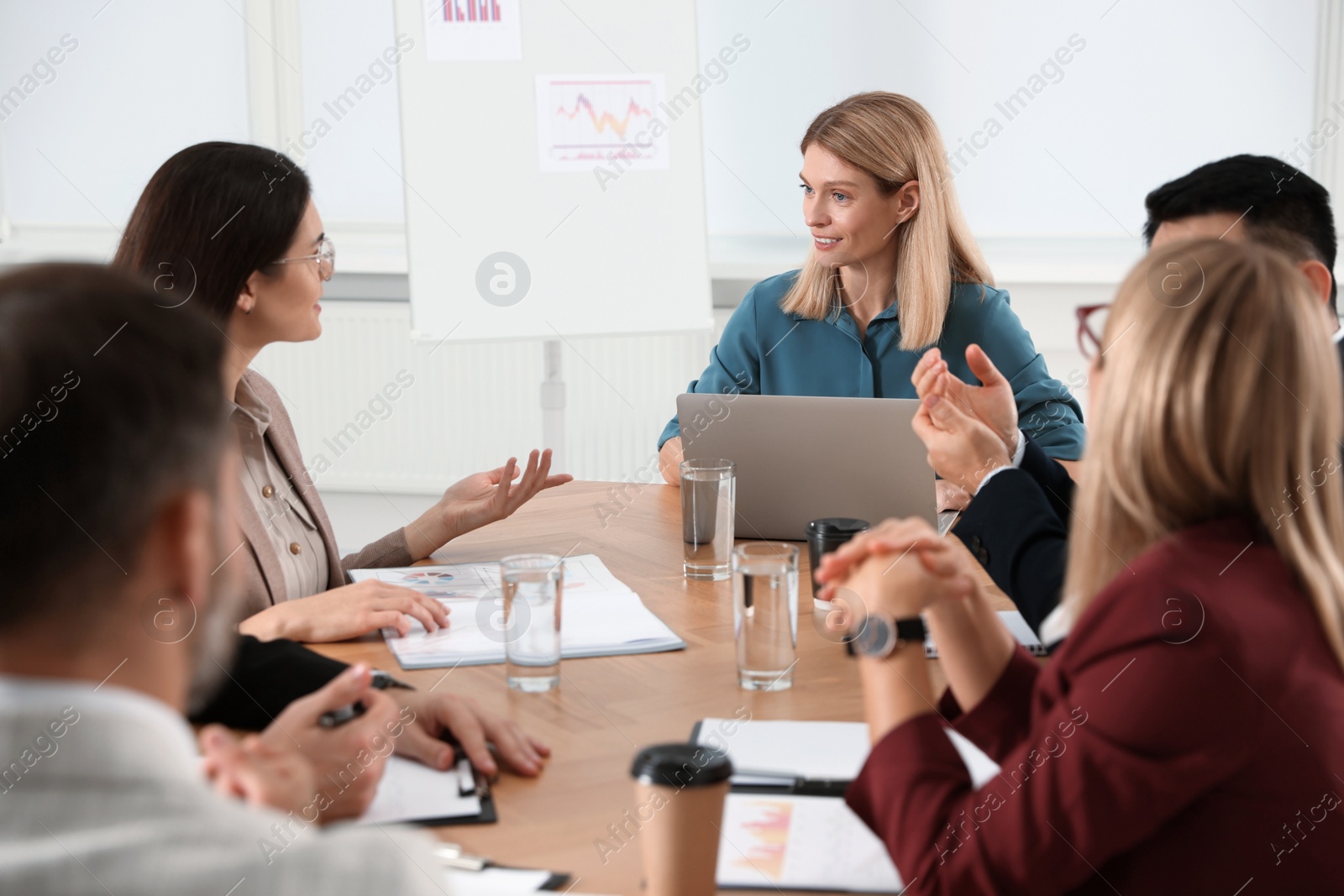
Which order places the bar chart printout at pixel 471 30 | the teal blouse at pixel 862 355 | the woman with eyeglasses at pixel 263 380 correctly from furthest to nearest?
the bar chart printout at pixel 471 30
the teal blouse at pixel 862 355
the woman with eyeglasses at pixel 263 380

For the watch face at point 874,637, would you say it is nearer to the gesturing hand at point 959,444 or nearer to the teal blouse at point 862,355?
the gesturing hand at point 959,444

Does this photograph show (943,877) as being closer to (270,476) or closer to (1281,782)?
(1281,782)

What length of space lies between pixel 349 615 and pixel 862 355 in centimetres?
136

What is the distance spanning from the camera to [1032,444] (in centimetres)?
170

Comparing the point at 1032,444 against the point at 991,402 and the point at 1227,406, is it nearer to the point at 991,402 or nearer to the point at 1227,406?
the point at 991,402

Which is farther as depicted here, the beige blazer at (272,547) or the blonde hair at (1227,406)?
the beige blazer at (272,547)

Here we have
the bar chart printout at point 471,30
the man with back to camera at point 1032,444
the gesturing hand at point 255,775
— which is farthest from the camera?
the bar chart printout at point 471,30

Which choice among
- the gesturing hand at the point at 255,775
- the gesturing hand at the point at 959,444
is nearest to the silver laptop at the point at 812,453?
the gesturing hand at the point at 959,444

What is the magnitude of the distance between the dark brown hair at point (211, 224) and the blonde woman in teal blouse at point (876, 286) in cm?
111

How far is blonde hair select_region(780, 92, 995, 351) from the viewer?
2.49 m

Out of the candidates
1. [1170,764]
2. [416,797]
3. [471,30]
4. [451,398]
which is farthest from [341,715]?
[451,398]

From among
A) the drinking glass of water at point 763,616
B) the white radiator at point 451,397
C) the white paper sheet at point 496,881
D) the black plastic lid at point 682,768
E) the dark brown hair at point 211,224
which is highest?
the dark brown hair at point 211,224

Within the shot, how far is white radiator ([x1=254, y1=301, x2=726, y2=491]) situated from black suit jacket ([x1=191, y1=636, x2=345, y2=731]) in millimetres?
2851

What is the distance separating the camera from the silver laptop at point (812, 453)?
1.72 metres
